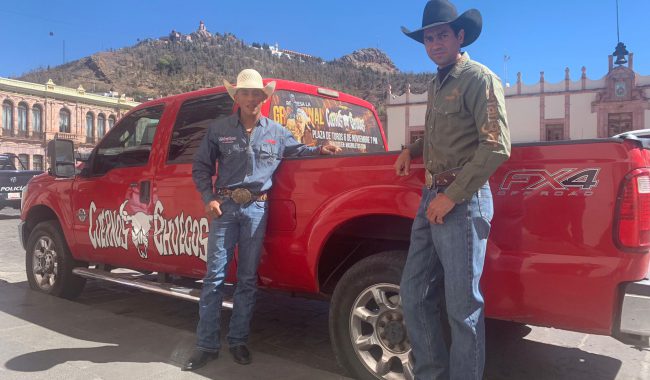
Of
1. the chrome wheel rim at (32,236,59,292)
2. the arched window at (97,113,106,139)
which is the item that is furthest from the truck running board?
the arched window at (97,113,106,139)

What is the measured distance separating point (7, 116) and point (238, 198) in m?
56.4

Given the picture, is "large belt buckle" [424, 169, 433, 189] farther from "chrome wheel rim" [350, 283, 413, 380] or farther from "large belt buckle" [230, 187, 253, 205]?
"large belt buckle" [230, 187, 253, 205]

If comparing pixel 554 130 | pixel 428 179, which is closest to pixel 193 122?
pixel 428 179

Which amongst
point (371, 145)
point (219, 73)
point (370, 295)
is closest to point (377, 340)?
point (370, 295)

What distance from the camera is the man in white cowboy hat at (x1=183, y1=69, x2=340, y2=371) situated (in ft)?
11.2

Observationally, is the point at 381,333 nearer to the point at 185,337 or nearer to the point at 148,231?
the point at 185,337

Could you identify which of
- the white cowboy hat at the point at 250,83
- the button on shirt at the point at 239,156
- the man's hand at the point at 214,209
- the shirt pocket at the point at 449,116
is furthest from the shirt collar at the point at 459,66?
the man's hand at the point at 214,209

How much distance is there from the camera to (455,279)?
7.87 ft

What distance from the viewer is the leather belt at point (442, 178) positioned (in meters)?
2.41

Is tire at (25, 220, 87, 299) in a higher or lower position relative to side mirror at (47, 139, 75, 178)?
lower

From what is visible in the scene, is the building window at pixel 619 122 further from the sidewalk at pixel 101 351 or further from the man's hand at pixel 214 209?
the man's hand at pixel 214 209

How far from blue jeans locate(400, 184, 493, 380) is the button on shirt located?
48.7 inches

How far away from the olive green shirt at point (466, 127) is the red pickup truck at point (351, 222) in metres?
0.26

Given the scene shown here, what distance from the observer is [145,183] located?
4.30 metres
